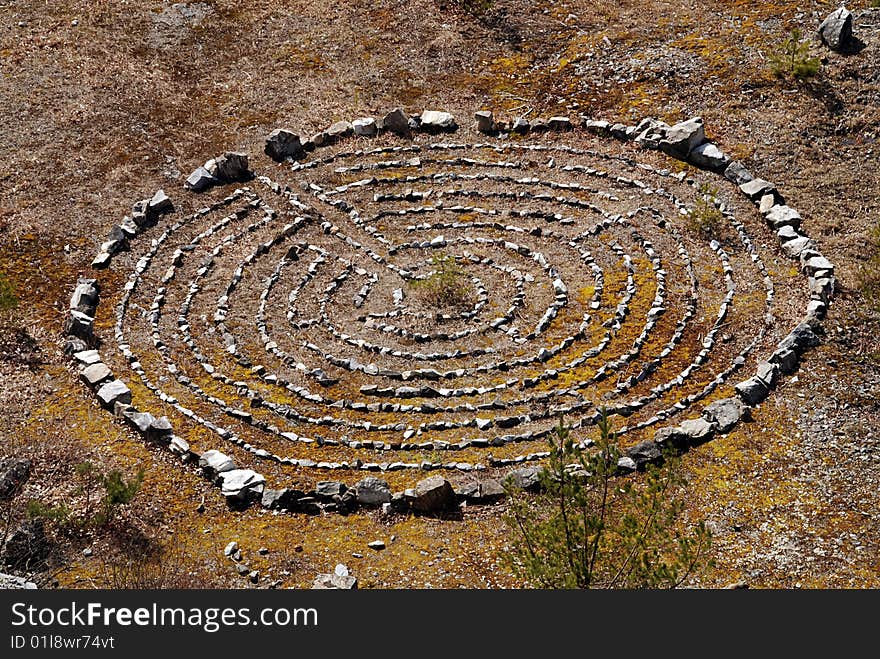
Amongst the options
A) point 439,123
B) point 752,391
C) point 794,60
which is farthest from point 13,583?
point 794,60

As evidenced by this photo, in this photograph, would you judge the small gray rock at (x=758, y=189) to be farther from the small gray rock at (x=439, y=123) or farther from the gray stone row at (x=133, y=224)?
the gray stone row at (x=133, y=224)

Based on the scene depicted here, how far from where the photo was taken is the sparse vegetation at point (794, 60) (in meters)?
25.5

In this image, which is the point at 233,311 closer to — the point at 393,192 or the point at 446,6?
the point at 393,192

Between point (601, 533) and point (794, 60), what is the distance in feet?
52.0

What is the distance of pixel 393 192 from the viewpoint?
2469 cm

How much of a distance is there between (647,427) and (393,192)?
943cm

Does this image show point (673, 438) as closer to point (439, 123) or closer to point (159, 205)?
point (439, 123)

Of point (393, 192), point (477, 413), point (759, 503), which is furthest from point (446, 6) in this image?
point (759, 503)

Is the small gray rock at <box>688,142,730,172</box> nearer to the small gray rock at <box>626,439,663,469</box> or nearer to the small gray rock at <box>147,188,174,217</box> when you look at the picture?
the small gray rock at <box>626,439,663,469</box>

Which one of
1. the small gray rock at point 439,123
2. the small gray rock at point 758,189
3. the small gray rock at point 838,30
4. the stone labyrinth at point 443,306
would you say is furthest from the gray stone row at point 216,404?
the small gray rock at point 838,30

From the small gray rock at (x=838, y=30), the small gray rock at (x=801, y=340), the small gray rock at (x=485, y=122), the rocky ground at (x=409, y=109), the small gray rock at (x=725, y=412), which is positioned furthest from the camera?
the small gray rock at (x=485, y=122)

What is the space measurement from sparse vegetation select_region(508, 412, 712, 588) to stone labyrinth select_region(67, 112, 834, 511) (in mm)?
981

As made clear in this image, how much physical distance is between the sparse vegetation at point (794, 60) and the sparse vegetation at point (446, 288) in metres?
9.73

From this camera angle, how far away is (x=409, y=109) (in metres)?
27.4
